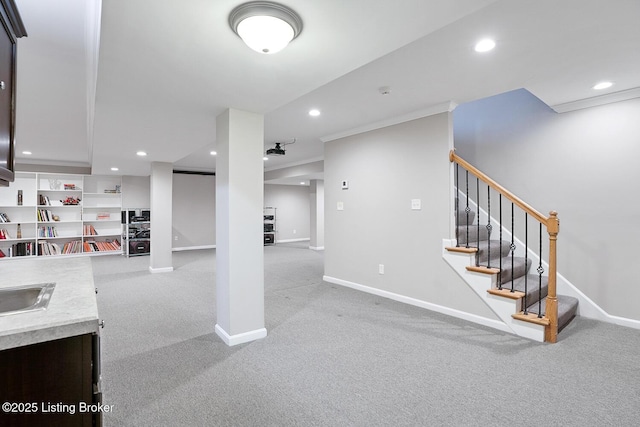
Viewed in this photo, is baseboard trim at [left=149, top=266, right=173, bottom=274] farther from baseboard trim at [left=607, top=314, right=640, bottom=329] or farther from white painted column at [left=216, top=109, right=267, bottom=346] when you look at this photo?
baseboard trim at [left=607, top=314, right=640, bottom=329]

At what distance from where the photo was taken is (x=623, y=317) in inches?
122

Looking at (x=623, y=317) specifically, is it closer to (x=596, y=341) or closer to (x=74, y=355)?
(x=596, y=341)

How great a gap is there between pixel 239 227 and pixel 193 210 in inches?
278

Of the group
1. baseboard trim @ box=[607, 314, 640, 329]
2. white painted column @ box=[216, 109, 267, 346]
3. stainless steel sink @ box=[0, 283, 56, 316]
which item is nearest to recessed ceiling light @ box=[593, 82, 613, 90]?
baseboard trim @ box=[607, 314, 640, 329]

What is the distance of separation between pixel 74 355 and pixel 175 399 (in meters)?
1.14

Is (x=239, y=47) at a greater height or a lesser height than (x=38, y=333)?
greater

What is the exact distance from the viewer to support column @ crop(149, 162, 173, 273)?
5777mm

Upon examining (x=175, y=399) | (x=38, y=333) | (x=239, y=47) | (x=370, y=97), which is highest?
(x=370, y=97)

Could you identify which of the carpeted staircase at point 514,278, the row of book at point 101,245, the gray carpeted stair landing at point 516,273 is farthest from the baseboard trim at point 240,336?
the row of book at point 101,245

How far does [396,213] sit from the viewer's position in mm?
3961

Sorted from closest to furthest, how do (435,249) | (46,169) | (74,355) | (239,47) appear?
(74,355)
(239,47)
(435,249)
(46,169)

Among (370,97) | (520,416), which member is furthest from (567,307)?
(370,97)

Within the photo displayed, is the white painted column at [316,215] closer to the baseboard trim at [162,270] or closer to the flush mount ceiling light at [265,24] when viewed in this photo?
the baseboard trim at [162,270]

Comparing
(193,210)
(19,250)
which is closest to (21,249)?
(19,250)
